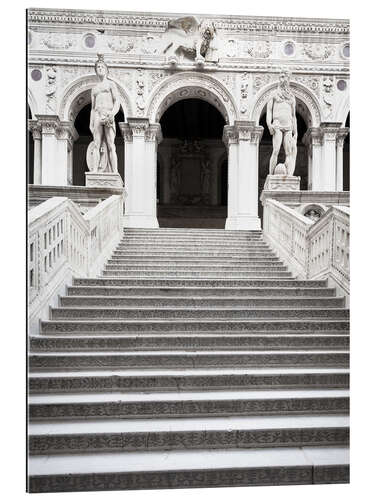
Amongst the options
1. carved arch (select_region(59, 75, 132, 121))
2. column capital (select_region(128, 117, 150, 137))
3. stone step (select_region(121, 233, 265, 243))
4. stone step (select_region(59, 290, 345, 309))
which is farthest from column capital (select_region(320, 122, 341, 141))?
stone step (select_region(59, 290, 345, 309))

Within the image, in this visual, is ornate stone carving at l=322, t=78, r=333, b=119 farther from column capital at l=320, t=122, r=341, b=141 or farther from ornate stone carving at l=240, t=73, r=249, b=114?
ornate stone carving at l=240, t=73, r=249, b=114

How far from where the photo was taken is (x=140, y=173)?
427 inches

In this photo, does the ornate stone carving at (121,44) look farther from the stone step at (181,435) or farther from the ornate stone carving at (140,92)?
the stone step at (181,435)

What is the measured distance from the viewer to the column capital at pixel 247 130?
36.2 ft

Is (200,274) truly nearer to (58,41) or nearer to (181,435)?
(181,435)

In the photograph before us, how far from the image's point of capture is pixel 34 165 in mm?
11133

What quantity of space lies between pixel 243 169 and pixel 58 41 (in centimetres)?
528

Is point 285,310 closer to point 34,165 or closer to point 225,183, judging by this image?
point 34,165

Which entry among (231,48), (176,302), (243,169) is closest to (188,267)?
(176,302)

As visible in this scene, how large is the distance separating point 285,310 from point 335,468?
173 cm

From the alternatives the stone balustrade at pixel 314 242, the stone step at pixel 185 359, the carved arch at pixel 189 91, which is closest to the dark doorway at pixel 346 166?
the carved arch at pixel 189 91

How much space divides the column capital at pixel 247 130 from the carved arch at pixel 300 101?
0.25 m

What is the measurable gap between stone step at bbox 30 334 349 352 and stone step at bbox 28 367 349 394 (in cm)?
29

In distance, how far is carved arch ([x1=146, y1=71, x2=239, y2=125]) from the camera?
1096 centimetres
